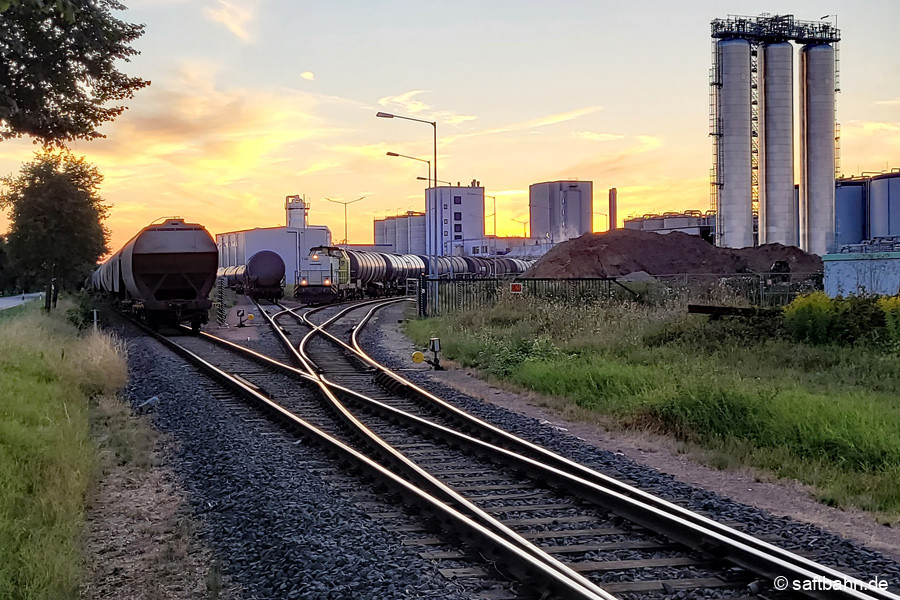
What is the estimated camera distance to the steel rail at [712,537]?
4848 millimetres

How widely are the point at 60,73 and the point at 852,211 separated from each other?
63.2 meters

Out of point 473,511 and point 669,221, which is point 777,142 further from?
point 473,511

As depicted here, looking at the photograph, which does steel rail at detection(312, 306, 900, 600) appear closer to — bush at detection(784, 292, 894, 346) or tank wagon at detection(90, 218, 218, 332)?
bush at detection(784, 292, 894, 346)

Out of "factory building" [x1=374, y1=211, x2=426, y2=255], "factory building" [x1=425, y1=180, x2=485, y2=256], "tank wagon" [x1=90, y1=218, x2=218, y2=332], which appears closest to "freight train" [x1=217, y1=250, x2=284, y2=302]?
"tank wagon" [x1=90, y1=218, x2=218, y2=332]

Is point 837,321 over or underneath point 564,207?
underneath

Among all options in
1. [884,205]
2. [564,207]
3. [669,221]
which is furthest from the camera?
[669,221]

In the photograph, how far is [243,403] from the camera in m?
12.9

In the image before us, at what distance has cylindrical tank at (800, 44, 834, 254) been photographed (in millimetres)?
53312

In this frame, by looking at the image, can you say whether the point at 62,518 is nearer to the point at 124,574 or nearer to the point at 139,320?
the point at 124,574

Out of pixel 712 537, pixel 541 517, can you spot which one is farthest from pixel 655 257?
pixel 712 537

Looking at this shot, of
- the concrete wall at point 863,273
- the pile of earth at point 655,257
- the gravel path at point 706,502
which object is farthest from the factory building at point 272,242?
the gravel path at point 706,502

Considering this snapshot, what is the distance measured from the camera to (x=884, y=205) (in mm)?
60969

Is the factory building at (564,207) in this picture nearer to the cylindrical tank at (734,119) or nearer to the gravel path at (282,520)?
the cylindrical tank at (734,119)

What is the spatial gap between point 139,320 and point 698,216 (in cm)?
7996
